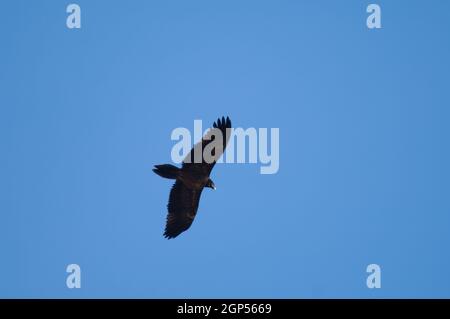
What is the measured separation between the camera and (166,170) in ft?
52.9

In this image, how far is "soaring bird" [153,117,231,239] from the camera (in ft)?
52.2

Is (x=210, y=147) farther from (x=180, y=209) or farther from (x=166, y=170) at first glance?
(x=180, y=209)

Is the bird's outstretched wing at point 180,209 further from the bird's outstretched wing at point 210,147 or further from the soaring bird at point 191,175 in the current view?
the bird's outstretched wing at point 210,147

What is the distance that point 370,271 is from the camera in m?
23.9

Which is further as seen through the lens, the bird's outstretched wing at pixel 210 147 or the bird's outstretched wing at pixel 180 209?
the bird's outstretched wing at pixel 180 209

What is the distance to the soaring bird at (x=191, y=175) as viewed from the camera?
15914mm

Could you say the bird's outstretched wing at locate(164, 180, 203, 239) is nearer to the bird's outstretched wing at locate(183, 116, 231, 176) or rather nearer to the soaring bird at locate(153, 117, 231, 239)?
the soaring bird at locate(153, 117, 231, 239)

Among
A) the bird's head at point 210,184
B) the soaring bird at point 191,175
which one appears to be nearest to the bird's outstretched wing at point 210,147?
the soaring bird at point 191,175

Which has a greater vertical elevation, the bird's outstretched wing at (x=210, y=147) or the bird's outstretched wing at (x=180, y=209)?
the bird's outstretched wing at (x=210, y=147)

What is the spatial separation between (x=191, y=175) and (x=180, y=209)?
119cm

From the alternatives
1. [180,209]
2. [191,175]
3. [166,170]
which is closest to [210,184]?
[191,175]
